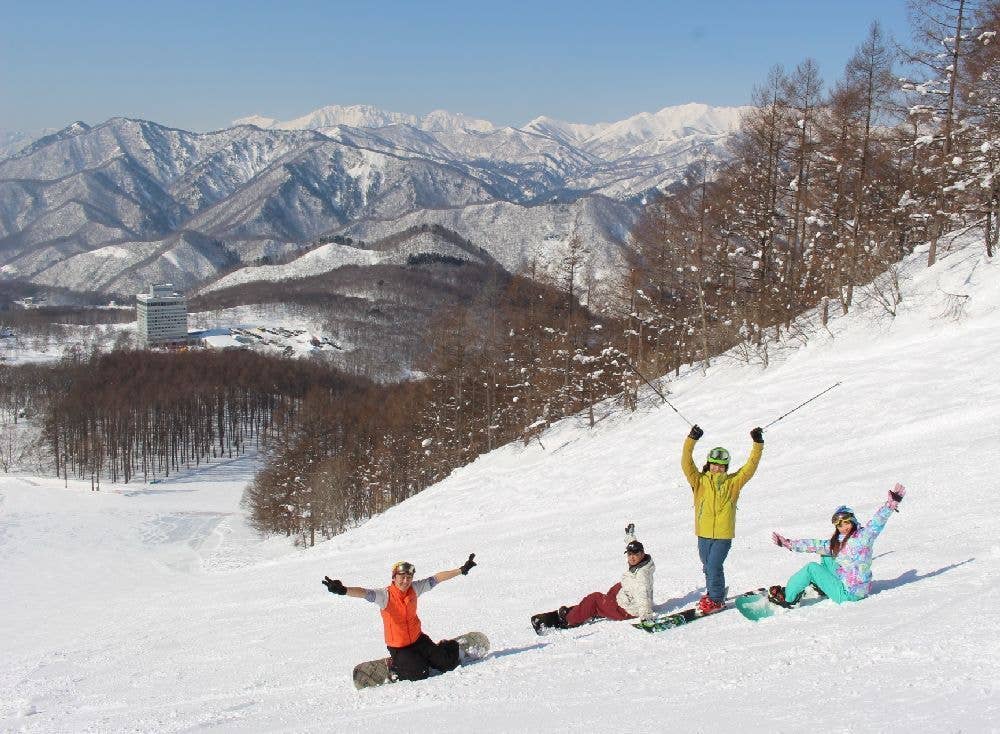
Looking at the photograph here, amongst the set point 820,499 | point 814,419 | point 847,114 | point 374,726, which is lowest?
point 374,726

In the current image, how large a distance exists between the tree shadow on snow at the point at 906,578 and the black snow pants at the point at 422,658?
4378mm

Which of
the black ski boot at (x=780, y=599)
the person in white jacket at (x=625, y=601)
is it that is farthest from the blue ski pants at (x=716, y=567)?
the person in white jacket at (x=625, y=601)

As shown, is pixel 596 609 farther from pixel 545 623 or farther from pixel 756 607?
pixel 756 607

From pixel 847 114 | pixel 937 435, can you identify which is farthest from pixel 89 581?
pixel 847 114

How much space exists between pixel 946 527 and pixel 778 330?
699 inches

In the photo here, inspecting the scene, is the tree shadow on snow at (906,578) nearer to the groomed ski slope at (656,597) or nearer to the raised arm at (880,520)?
the groomed ski slope at (656,597)

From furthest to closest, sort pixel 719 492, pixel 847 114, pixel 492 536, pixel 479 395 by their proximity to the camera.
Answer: pixel 479 395
pixel 847 114
pixel 492 536
pixel 719 492

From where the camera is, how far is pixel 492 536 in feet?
54.6

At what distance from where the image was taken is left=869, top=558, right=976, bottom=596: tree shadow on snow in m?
7.40

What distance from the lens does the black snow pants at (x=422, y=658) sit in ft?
23.8

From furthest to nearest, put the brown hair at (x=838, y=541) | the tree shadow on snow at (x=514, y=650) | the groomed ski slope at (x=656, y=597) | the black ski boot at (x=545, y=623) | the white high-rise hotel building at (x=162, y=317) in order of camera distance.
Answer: the white high-rise hotel building at (x=162, y=317), the black ski boot at (x=545, y=623), the tree shadow on snow at (x=514, y=650), the brown hair at (x=838, y=541), the groomed ski slope at (x=656, y=597)

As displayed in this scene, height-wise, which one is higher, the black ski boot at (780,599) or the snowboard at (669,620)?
the black ski boot at (780,599)

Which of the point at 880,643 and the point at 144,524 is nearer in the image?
the point at 880,643

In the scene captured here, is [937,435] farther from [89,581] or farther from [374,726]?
[89,581]
